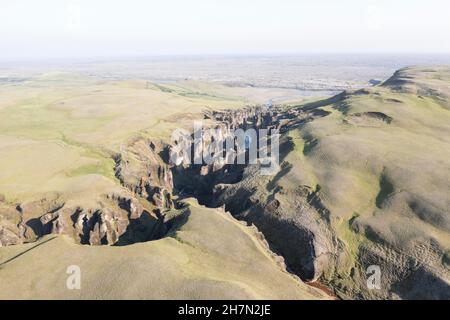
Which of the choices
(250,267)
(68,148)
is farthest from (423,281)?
(68,148)

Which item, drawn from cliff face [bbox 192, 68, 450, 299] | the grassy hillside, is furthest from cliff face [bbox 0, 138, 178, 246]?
cliff face [bbox 192, 68, 450, 299]

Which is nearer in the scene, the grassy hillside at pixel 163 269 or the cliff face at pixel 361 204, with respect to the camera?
the grassy hillside at pixel 163 269

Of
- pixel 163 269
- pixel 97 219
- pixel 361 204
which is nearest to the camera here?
pixel 163 269

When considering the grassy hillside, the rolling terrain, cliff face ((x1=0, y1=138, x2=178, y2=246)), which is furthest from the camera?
cliff face ((x1=0, y1=138, x2=178, y2=246))

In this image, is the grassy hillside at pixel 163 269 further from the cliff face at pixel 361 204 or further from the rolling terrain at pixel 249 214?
the cliff face at pixel 361 204

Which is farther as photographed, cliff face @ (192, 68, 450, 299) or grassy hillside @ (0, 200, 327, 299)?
cliff face @ (192, 68, 450, 299)

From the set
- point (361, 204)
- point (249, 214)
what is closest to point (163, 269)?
point (249, 214)

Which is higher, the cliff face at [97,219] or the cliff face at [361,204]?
the cliff face at [361,204]

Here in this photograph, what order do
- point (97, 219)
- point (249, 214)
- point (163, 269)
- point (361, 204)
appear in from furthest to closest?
1. point (97, 219)
2. point (249, 214)
3. point (361, 204)
4. point (163, 269)

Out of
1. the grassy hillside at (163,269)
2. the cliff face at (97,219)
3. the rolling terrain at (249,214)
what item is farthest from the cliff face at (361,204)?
the cliff face at (97,219)

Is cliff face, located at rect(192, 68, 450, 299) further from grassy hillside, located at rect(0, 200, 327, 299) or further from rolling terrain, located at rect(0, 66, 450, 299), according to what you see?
grassy hillside, located at rect(0, 200, 327, 299)

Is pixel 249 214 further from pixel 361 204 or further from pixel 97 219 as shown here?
pixel 97 219
